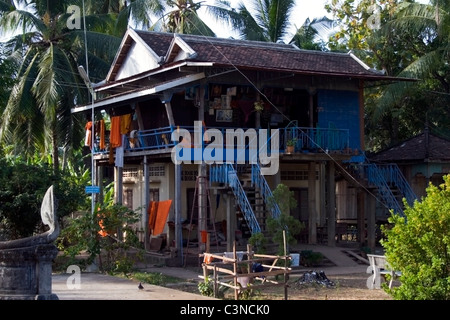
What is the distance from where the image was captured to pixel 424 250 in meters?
12.3

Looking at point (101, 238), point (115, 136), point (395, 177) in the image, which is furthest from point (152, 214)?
point (395, 177)

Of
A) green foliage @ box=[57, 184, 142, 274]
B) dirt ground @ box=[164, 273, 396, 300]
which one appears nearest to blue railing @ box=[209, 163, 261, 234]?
dirt ground @ box=[164, 273, 396, 300]

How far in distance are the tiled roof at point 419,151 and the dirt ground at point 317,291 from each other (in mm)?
7862

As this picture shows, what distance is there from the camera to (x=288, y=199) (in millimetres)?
19297

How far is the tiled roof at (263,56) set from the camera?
22.3 meters

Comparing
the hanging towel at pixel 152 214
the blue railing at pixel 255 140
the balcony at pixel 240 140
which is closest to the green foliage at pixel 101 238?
the balcony at pixel 240 140

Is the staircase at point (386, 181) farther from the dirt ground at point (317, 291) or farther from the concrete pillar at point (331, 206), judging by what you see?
the dirt ground at point (317, 291)

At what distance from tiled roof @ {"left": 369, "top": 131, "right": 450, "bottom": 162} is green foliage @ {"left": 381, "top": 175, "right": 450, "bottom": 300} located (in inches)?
497

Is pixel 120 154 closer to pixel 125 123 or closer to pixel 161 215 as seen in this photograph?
pixel 125 123

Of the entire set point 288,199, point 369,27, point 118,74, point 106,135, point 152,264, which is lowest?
point 152,264

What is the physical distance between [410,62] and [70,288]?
19.7 metres
